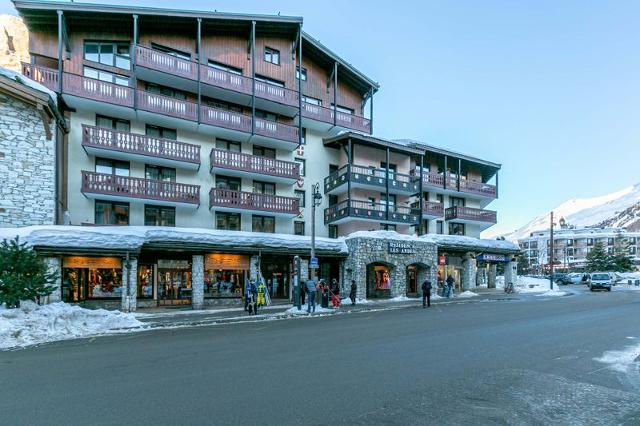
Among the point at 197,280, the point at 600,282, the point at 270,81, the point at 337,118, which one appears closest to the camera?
the point at 197,280

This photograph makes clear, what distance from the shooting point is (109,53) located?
85.5ft

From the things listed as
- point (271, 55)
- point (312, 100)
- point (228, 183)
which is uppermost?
point (271, 55)

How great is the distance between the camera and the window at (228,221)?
28.2 m

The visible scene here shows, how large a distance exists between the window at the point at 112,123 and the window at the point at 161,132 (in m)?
1.17

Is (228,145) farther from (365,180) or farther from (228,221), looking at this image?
(365,180)

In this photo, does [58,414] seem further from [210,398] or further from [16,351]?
[16,351]

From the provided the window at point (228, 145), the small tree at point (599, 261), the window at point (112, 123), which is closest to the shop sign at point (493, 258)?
the window at point (228, 145)

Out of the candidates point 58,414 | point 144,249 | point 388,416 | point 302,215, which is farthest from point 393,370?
point 302,215

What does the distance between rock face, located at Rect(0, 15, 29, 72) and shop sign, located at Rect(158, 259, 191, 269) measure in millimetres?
13825

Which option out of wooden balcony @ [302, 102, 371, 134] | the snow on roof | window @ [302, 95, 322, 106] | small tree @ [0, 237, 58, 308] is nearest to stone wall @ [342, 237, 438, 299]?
wooden balcony @ [302, 102, 371, 134]

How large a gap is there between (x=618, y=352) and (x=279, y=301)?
20.7 m

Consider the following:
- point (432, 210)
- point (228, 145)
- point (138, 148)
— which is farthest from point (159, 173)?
point (432, 210)

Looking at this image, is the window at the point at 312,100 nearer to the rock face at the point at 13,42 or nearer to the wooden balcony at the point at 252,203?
the wooden balcony at the point at 252,203

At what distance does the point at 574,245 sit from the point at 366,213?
11525 cm
